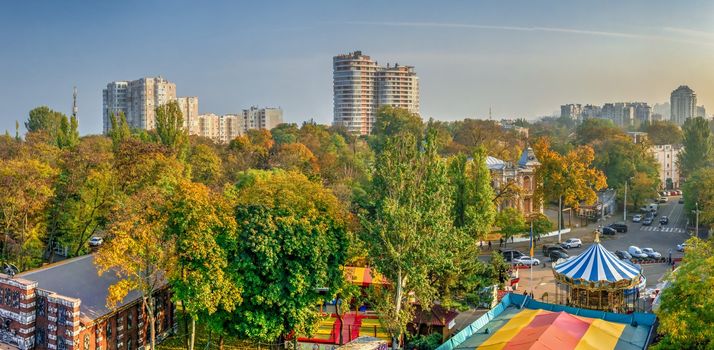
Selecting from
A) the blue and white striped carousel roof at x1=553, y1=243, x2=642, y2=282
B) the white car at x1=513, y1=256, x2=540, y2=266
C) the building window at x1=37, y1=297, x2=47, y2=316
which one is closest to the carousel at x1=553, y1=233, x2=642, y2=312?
the blue and white striped carousel roof at x1=553, y1=243, x2=642, y2=282

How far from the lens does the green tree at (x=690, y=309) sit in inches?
731

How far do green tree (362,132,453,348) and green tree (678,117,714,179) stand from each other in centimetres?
6425

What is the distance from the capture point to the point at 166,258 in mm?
23969

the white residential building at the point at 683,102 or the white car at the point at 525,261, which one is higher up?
the white residential building at the point at 683,102

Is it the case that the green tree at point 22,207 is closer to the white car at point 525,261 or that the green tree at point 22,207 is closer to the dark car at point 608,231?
the white car at point 525,261

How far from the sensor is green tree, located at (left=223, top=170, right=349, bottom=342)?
24203 mm

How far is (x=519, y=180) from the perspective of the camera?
56.9m

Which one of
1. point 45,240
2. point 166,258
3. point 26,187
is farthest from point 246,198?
point 45,240

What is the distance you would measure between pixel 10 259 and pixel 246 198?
1570 centimetres

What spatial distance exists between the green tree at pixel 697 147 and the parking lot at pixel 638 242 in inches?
508

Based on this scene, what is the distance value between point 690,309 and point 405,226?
33.5 ft

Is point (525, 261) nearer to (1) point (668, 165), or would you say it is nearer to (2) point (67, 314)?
(2) point (67, 314)

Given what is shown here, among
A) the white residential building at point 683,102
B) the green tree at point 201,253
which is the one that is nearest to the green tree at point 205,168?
the green tree at point 201,253

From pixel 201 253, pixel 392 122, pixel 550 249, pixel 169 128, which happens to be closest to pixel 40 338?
pixel 201 253
